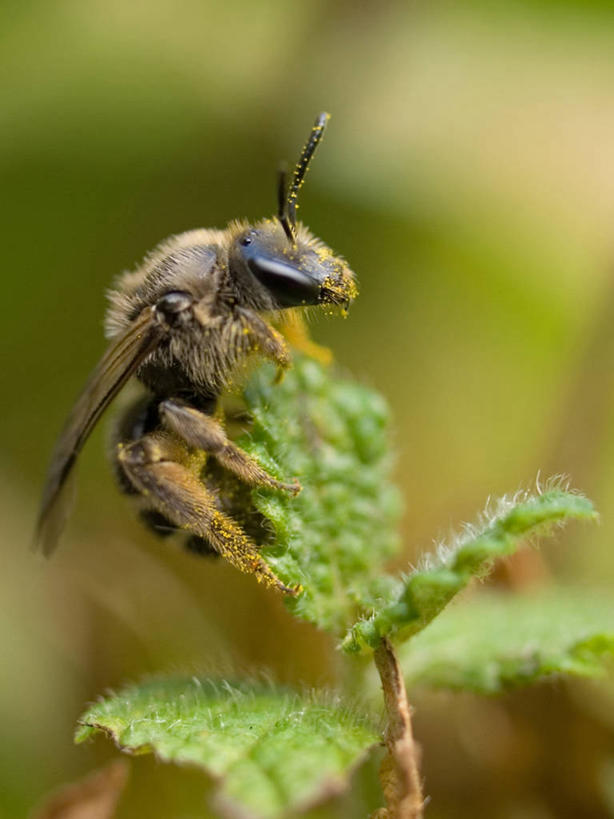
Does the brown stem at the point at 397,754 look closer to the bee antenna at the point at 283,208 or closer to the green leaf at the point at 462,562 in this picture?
the green leaf at the point at 462,562

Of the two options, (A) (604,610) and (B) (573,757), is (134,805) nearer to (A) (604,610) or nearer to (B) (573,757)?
(B) (573,757)

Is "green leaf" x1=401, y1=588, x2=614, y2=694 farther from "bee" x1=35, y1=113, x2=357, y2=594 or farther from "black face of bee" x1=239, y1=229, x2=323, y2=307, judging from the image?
"black face of bee" x1=239, y1=229, x2=323, y2=307

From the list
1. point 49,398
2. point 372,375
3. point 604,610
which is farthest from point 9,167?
point 604,610

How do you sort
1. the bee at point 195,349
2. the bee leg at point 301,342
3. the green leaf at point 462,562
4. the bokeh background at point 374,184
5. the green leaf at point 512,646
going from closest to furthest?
1. the green leaf at point 462,562
2. the green leaf at point 512,646
3. the bee at point 195,349
4. the bee leg at point 301,342
5. the bokeh background at point 374,184

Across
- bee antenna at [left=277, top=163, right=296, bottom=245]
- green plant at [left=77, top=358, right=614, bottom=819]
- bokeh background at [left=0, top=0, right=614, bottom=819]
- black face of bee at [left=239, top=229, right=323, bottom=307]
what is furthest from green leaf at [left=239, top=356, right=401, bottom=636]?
bokeh background at [left=0, top=0, right=614, bottom=819]

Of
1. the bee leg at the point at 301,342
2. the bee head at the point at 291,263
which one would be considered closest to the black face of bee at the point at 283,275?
the bee head at the point at 291,263

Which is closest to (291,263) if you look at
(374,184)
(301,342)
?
(301,342)
